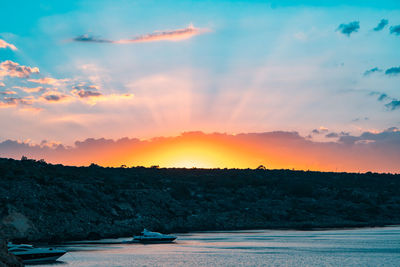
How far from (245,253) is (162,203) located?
64420 mm

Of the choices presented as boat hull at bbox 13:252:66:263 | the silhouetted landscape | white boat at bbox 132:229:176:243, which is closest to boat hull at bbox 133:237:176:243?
white boat at bbox 132:229:176:243

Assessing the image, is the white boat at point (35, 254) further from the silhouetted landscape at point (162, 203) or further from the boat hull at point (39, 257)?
the silhouetted landscape at point (162, 203)

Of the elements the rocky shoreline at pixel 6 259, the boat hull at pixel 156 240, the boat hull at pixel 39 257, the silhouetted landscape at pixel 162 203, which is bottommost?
the boat hull at pixel 39 257

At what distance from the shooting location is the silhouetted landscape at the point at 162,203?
99562 millimetres

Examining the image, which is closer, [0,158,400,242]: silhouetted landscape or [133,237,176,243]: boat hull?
[133,237,176,243]: boat hull

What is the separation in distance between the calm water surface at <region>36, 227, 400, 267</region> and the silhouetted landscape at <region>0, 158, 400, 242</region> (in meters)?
20.2

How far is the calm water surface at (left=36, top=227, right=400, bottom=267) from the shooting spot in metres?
59.8

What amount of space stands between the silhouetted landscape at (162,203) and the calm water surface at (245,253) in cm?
2020

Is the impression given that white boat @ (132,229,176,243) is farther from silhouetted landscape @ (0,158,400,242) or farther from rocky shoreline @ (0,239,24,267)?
rocky shoreline @ (0,239,24,267)

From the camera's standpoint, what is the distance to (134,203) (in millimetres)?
124812

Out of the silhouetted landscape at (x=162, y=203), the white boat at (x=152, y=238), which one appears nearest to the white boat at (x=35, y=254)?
the silhouetted landscape at (x=162, y=203)

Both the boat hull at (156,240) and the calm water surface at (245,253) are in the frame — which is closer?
the calm water surface at (245,253)

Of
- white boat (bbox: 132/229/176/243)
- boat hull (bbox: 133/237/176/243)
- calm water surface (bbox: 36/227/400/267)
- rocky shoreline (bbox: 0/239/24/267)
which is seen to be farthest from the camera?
white boat (bbox: 132/229/176/243)

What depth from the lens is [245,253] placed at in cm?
6812
